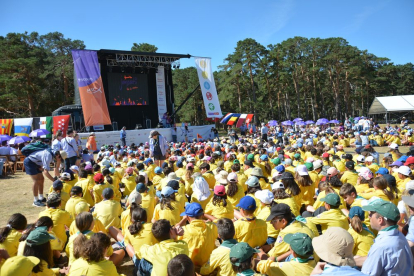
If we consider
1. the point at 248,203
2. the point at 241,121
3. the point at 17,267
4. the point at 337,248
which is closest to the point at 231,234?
the point at 248,203

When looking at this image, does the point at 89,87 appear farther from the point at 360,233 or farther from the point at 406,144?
the point at 406,144

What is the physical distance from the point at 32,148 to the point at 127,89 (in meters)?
15.8

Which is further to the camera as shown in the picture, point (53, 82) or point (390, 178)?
point (53, 82)

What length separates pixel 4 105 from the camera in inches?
1078

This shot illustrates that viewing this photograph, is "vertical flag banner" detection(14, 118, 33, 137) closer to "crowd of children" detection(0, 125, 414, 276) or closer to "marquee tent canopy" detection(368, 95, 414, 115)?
"crowd of children" detection(0, 125, 414, 276)

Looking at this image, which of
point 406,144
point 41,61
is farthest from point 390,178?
point 41,61

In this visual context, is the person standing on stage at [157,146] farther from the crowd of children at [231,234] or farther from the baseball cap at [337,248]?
the baseball cap at [337,248]

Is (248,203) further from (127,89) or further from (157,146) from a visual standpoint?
(127,89)

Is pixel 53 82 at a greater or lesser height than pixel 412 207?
greater

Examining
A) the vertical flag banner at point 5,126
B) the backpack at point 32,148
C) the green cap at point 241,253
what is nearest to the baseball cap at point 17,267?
the green cap at point 241,253

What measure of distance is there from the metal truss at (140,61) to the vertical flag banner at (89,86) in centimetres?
326

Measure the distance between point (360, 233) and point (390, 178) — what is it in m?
2.05

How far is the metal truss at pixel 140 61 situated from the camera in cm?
2009

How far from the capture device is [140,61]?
→ 2062 cm
